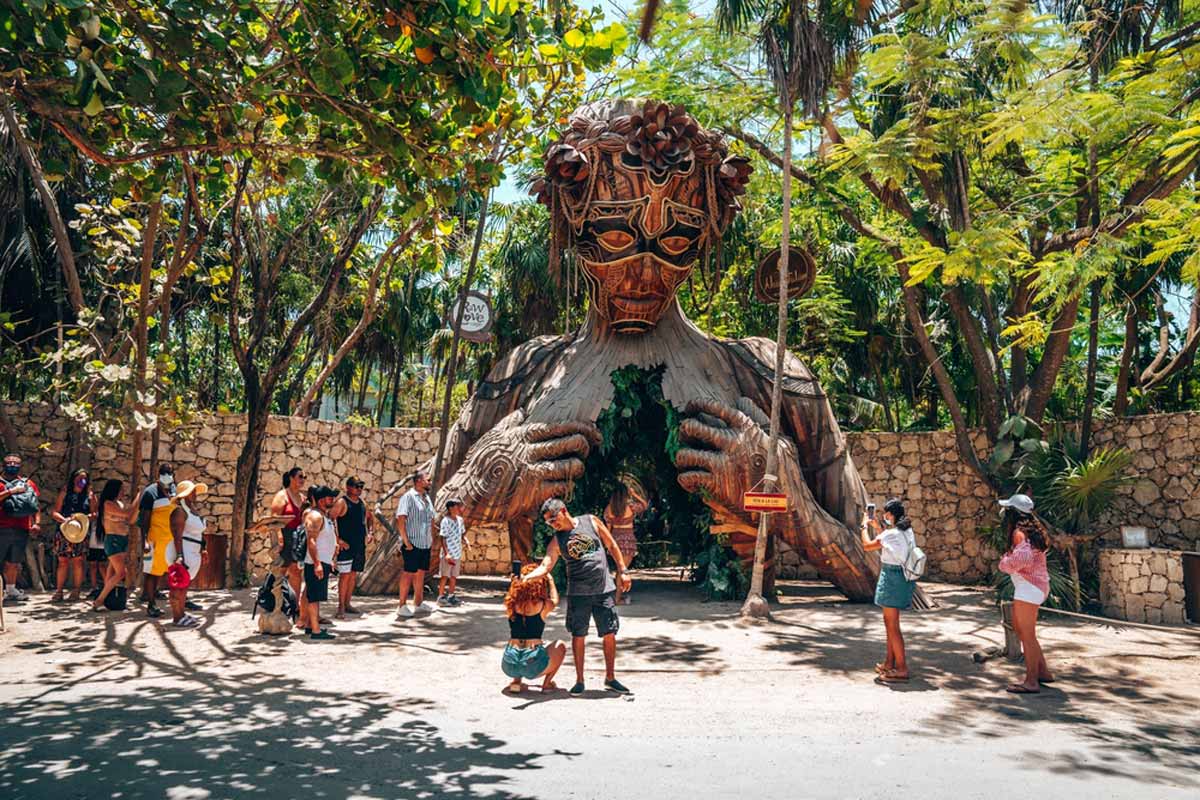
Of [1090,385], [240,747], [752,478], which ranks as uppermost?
[1090,385]

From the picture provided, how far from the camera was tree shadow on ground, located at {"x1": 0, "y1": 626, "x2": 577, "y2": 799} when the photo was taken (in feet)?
13.6

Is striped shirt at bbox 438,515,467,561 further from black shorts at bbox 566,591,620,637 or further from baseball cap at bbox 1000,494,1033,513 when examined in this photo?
baseball cap at bbox 1000,494,1033,513

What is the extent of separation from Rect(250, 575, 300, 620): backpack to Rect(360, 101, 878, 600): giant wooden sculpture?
1.97m

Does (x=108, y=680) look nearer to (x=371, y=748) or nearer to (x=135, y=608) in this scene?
(x=371, y=748)

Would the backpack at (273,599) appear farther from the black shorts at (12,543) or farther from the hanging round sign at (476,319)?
the hanging round sign at (476,319)

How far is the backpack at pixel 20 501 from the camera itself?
356 inches

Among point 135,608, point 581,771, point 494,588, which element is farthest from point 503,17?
point 494,588

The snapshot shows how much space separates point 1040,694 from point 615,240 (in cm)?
567

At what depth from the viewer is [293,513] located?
26.3ft

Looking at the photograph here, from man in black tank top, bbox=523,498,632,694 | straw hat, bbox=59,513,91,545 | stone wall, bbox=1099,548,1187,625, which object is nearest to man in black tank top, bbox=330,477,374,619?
straw hat, bbox=59,513,91,545

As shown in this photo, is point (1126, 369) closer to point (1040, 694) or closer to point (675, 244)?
point (675, 244)

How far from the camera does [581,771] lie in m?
4.40

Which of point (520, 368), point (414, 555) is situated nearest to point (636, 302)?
point (520, 368)

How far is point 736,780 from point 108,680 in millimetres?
4412
